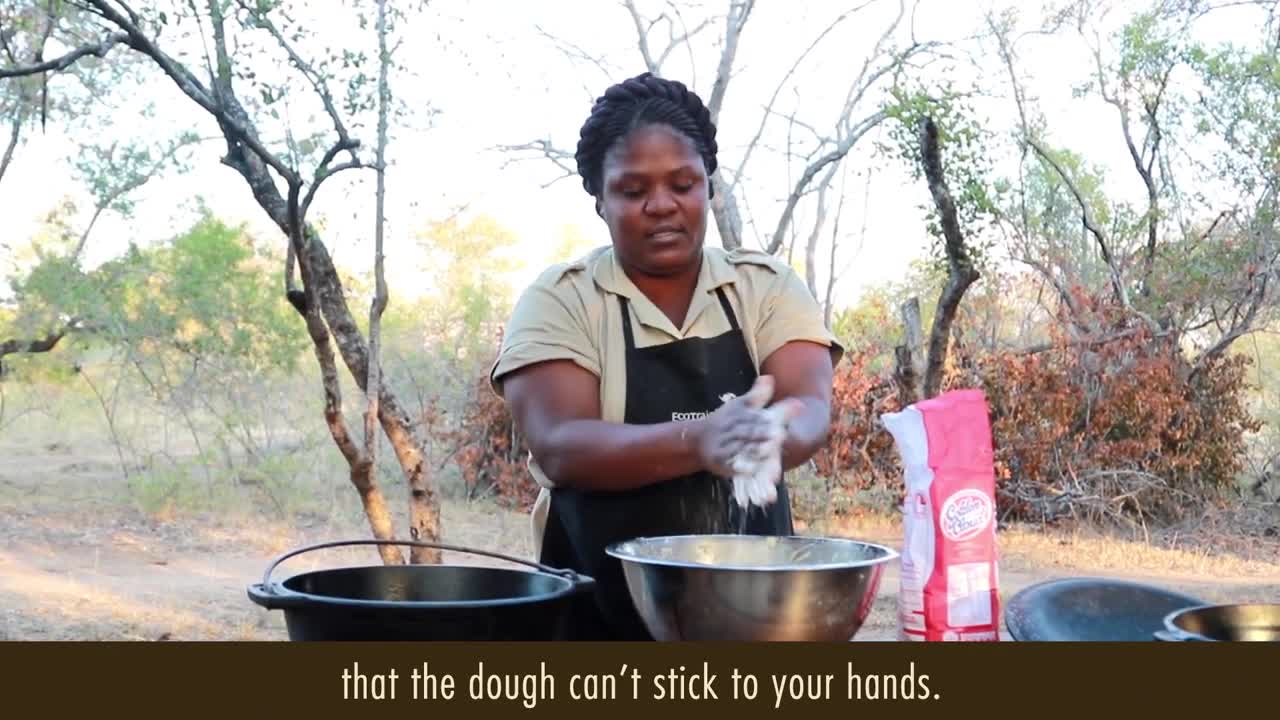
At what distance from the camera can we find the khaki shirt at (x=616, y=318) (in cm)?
182

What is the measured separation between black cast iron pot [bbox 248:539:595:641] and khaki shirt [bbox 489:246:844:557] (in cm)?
24

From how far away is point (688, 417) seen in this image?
6.05 feet

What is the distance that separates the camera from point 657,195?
1.78 metres

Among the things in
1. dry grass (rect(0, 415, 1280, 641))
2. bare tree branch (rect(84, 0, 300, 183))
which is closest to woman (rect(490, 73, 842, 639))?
bare tree branch (rect(84, 0, 300, 183))

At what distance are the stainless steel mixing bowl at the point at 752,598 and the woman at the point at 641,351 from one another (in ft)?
1.06

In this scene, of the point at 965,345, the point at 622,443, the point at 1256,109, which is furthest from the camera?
the point at 1256,109

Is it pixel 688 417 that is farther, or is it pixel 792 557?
pixel 688 417

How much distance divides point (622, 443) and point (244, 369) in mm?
11598

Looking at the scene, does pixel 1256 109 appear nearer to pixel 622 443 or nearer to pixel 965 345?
pixel 965 345

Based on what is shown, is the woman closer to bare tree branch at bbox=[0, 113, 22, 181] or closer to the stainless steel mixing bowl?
the stainless steel mixing bowl

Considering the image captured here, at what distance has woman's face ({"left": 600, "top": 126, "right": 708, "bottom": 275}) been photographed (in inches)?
70.0
